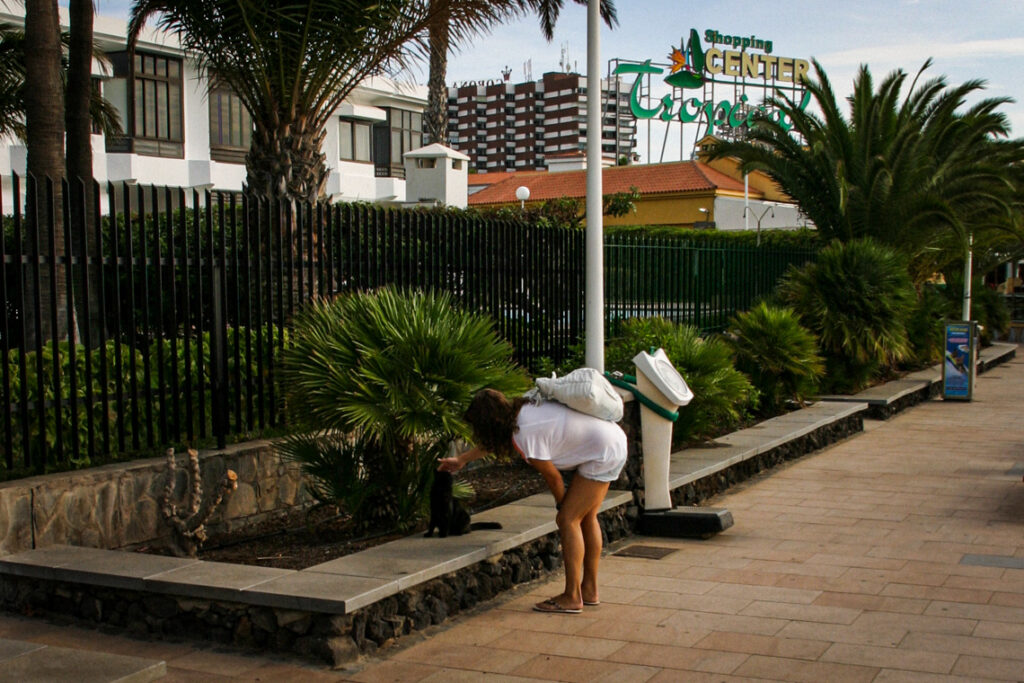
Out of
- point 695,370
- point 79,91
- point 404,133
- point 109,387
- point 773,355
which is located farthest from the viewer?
point 404,133

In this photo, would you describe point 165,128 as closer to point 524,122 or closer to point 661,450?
point 661,450

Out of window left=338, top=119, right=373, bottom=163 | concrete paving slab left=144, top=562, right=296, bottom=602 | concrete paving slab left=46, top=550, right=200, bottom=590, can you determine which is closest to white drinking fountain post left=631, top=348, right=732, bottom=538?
concrete paving slab left=144, top=562, right=296, bottom=602

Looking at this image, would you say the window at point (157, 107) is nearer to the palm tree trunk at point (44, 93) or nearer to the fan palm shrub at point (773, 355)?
the palm tree trunk at point (44, 93)

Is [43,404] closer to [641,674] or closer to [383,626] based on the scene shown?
[383,626]

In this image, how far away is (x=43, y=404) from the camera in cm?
659

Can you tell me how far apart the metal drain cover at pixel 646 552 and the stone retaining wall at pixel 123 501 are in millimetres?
2397

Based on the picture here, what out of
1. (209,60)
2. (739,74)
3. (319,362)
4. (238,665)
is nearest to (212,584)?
(238,665)

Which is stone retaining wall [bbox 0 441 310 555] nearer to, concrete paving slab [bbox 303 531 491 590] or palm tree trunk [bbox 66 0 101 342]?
concrete paving slab [bbox 303 531 491 590]

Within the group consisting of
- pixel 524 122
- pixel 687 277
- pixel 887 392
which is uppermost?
pixel 524 122

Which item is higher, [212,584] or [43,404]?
[43,404]

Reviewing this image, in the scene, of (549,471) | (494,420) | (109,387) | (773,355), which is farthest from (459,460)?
(773,355)

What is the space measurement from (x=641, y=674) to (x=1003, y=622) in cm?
215

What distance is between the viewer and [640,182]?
156 feet

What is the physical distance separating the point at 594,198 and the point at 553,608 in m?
3.74
